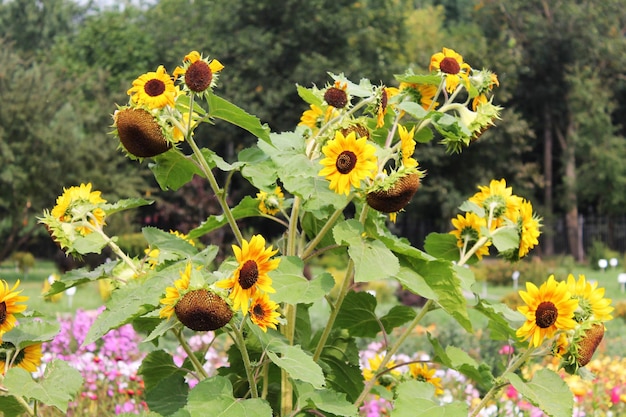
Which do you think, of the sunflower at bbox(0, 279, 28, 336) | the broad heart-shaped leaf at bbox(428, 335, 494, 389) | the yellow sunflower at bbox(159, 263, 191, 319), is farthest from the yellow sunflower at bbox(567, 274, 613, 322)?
the sunflower at bbox(0, 279, 28, 336)

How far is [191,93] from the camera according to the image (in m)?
1.80

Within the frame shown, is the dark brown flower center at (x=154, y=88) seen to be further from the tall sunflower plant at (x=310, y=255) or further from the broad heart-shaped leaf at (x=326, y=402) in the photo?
the broad heart-shaped leaf at (x=326, y=402)

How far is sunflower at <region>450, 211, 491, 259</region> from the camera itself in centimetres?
229

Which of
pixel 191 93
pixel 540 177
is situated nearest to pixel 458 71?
pixel 191 93

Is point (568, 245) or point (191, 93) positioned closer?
point (191, 93)

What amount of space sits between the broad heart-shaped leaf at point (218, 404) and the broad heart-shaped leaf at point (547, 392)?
63cm

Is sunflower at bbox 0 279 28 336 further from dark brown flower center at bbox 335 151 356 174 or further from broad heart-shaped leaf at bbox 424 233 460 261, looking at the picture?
broad heart-shaped leaf at bbox 424 233 460 261

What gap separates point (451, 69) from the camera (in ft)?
6.85

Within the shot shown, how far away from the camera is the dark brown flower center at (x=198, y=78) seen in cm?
179

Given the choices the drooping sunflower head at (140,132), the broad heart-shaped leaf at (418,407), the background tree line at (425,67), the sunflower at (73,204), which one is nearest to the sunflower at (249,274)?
the drooping sunflower head at (140,132)

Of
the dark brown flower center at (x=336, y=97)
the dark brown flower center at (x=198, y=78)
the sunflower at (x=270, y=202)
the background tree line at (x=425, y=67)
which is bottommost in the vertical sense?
the background tree line at (x=425, y=67)

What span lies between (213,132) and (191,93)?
24.8 m

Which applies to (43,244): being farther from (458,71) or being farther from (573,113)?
(458,71)

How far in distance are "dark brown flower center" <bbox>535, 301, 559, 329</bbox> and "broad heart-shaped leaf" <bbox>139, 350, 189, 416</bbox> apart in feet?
3.08
